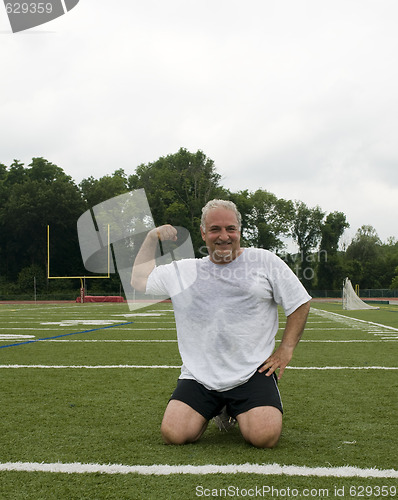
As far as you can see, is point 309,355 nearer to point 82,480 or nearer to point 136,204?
point 82,480

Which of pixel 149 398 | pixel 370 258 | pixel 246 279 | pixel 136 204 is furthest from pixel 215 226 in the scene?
pixel 370 258

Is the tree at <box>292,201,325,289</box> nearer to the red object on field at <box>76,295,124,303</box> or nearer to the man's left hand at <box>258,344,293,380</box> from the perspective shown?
the red object on field at <box>76,295,124,303</box>

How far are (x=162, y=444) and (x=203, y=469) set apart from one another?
516 millimetres

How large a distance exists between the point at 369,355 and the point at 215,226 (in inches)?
175


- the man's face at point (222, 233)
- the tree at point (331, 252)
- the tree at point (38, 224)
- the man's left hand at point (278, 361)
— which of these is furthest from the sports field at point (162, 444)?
the tree at point (331, 252)

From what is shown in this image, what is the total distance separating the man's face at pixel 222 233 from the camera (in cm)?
321

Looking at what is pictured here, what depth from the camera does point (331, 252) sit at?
Answer: 69812mm

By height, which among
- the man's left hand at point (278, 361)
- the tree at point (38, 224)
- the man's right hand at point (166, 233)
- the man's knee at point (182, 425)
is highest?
the tree at point (38, 224)

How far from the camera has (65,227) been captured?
167ft

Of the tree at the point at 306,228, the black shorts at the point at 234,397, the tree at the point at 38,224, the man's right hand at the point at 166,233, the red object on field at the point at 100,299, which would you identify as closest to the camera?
the black shorts at the point at 234,397

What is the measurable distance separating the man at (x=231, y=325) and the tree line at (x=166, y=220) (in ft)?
150

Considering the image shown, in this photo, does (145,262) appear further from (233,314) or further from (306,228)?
(306,228)

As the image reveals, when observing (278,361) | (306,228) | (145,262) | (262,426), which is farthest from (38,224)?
(262,426)

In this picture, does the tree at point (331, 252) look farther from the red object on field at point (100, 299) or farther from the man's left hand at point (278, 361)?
the man's left hand at point (278, 361)
